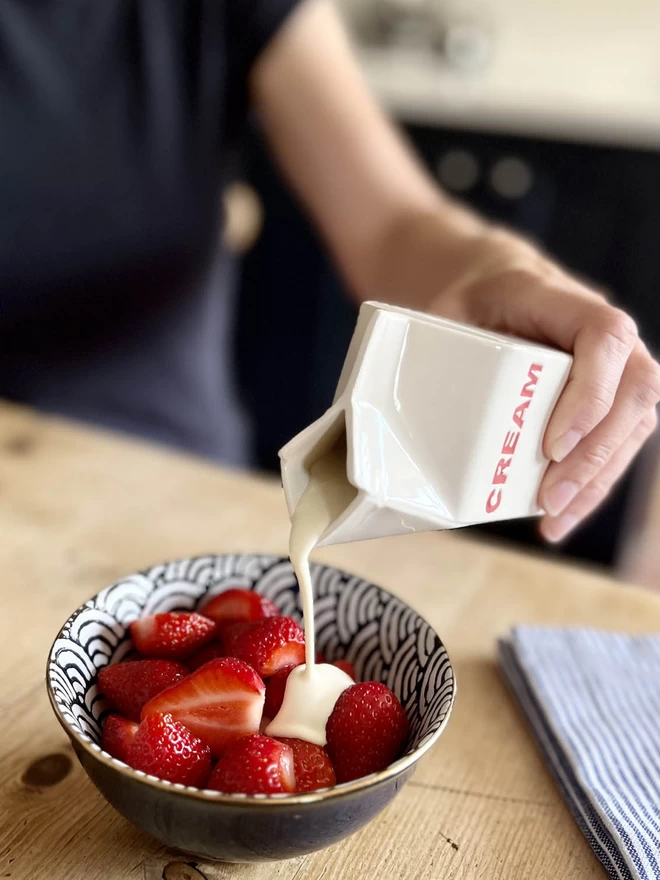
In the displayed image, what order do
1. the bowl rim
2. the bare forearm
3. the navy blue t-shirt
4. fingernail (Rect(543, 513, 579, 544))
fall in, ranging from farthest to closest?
1. the navy blue t-shirt
2. the bare forearm
3. fingernail (Rect(543, 513, 579, 544))
4. the bowl rim

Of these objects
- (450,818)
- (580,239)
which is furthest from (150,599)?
(580,239)

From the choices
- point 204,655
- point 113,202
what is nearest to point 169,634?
point 204,655

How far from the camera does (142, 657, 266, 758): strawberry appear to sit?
1.59ft

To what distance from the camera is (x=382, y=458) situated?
1.58 ft

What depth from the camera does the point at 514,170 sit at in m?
2.11

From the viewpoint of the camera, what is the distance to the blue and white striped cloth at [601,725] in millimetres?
503

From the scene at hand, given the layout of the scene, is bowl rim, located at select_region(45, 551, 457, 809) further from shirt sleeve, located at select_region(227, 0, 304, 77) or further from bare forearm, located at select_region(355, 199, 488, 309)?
shirt sleeve, located at select_region(227, 0, 304, 77)

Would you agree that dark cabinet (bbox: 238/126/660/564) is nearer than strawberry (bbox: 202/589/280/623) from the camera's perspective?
No

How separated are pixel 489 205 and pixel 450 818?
186 centimetres

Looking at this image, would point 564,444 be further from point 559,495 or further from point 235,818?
point 235,818

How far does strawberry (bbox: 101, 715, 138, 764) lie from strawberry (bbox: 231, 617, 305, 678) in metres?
0.08

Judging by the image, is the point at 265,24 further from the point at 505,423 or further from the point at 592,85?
the point at 592,85

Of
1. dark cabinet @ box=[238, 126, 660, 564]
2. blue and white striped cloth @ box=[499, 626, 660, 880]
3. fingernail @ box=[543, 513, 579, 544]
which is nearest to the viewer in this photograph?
blue and white striped cloth @ box=[499, 626, 660, 880]

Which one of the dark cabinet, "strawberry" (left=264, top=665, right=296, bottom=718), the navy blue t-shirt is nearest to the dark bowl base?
"strawberry" (left=264, top=665, right=296, bottom=718)
